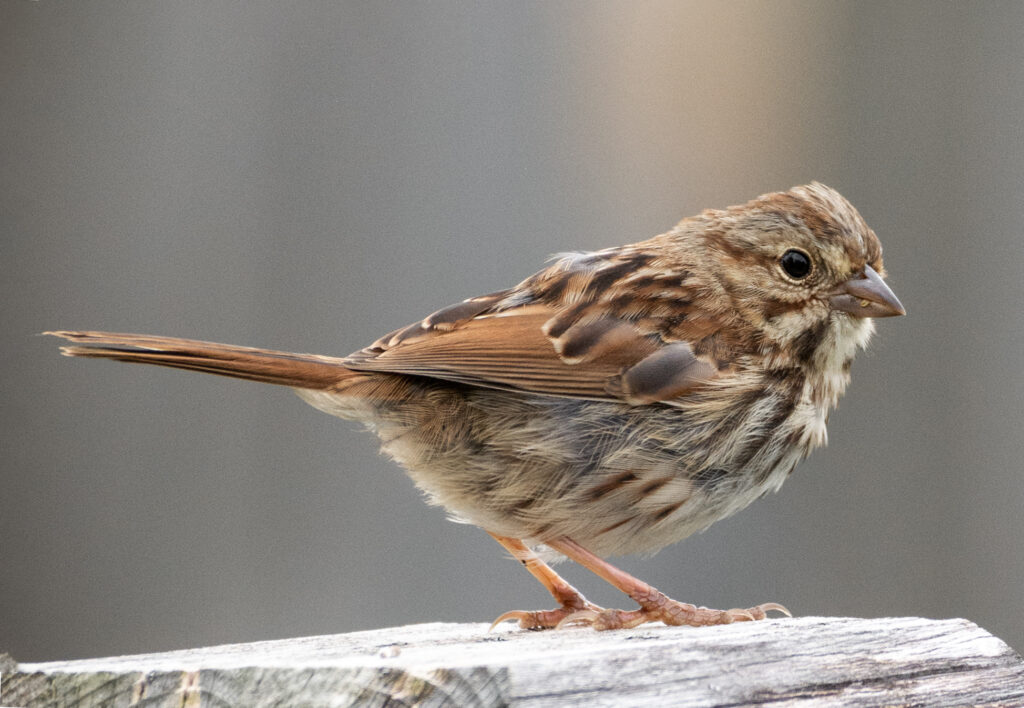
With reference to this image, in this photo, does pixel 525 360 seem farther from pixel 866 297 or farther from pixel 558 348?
pixel 866 297

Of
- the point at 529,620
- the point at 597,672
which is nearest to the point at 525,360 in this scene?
the point at 529,620

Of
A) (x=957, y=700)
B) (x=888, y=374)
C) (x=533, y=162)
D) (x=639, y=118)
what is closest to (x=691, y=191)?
(x=639, y=118)

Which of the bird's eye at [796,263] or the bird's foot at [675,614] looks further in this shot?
the bird's eye at [796,263]

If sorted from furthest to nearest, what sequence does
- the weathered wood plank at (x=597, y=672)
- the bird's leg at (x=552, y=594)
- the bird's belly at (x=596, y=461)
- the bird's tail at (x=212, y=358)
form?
the bird's leg at (x=552, y=594) < the bird's belly at (x=596, y=461) < the bird's tail at (x=212, y=358) < the weathered wood plank at (x=597, y=672)

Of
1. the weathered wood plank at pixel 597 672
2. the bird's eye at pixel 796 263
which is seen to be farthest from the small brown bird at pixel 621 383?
the weathered wood plank at pixel 597 672

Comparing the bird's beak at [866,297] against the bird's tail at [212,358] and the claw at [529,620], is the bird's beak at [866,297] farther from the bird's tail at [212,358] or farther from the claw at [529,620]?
the bird's tail at [212,358]

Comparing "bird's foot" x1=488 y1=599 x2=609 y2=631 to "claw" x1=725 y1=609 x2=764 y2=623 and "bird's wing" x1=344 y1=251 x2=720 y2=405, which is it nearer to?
"claw" x1=725 y1=609 x2=764 y2=623
